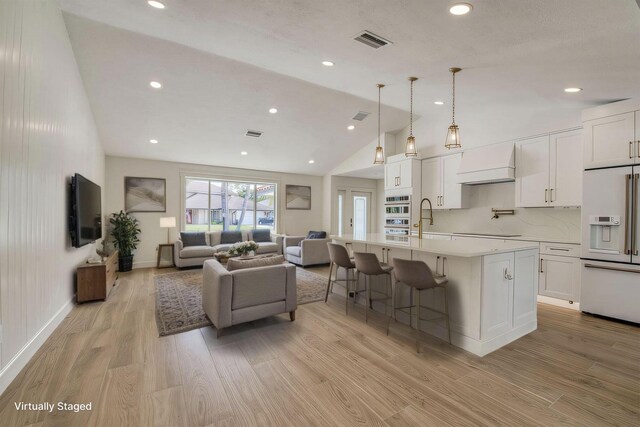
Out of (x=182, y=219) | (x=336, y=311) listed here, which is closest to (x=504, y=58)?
(x=336, y=311)

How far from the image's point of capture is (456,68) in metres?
3.36

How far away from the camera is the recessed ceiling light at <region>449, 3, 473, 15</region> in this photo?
2.23 m

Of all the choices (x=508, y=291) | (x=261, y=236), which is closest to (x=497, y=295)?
(x=508, y=291)

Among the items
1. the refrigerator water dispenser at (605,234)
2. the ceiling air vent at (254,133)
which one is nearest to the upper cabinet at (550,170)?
the refrigerator water dispenser at (605,234)

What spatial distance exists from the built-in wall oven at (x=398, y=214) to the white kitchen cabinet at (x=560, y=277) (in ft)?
7.59

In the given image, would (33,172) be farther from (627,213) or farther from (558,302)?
(558,302)

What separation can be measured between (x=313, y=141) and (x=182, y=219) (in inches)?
148

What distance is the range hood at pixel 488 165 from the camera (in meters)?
4.47

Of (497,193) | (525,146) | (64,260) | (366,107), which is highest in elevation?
(366,107)

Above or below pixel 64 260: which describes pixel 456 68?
above

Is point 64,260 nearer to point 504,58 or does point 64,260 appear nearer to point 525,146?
point 504,58

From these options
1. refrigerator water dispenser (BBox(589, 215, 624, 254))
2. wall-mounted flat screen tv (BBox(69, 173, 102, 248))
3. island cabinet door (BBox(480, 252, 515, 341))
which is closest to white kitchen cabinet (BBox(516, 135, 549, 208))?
refrigerator water dispenser (BBox(589, 215, 624, 254))

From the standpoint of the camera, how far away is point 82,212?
3.68 m

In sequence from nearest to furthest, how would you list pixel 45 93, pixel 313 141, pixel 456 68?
pixel 45 93, pixel 456 68, pixel 313 141
